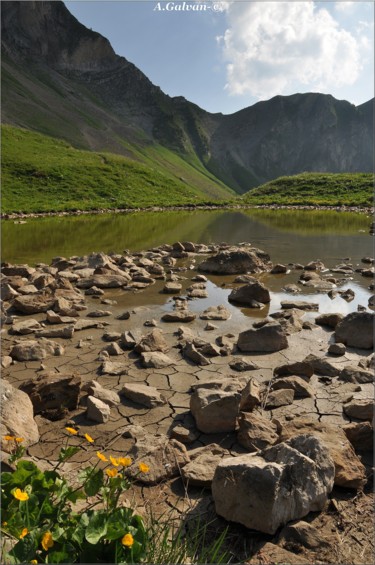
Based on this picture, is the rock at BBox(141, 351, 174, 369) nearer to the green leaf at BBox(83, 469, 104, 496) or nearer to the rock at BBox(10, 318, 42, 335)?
the rock at BBox(10, 318, 42, 335)

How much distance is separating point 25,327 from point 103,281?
4099mm

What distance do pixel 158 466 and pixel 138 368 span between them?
2.64 m

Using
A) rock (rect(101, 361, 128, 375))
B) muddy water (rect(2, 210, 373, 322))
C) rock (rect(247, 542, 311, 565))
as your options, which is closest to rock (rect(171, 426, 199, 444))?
rock (rect(247, 542, 311, 565))

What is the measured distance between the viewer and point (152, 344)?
713cm

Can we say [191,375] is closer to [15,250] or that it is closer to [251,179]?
[15,250]

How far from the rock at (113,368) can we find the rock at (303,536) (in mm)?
3564

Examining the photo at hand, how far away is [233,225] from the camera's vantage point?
102ft

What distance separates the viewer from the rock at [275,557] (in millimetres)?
2883

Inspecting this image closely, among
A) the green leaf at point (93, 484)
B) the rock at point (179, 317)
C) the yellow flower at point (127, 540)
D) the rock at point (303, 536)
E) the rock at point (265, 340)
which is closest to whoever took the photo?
the yellow flower at point (127, 540)

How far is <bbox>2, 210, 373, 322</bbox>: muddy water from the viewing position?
1099 cm

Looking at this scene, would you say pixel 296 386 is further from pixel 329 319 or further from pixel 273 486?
pixel 329 319

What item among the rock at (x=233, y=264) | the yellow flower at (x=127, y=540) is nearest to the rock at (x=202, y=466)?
the yellow flower at (x=127, y=540)

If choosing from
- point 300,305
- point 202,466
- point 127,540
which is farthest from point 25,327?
point 127,540

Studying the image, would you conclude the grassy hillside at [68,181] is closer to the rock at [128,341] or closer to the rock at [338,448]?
the rock at [128,341]
